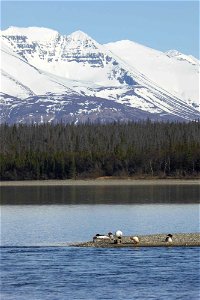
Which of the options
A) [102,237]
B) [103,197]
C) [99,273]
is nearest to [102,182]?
[103,197]

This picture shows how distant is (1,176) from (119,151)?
2219 cm

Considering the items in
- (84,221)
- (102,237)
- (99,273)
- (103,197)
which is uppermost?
(103,197)

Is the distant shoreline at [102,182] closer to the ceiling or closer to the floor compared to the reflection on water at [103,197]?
closer to the ceiling

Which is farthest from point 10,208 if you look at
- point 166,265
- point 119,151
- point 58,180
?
point 119,151

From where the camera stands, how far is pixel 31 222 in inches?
3386

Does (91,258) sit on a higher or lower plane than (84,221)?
lower

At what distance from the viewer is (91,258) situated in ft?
194

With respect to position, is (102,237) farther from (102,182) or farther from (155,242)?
(102,182)

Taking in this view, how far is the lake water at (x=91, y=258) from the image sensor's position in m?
49.0

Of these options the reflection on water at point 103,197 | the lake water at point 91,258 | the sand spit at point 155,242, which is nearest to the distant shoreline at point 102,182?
the reflection on water at point 103,197

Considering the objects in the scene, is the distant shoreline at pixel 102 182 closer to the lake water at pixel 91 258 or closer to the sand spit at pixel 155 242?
the lake water at pixel 91 258

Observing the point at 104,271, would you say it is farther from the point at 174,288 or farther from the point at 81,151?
the point at 81,151

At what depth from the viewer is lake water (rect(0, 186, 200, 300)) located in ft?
161

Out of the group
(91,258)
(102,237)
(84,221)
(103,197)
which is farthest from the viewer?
(103,197)
